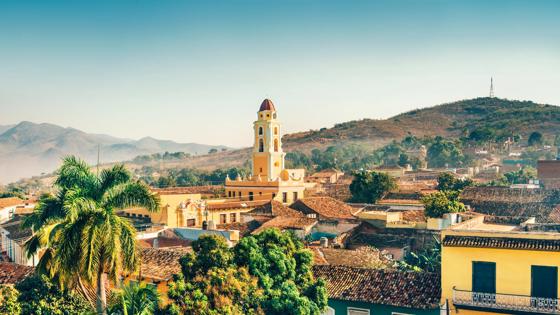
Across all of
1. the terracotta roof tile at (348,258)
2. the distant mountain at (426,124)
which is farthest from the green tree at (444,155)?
the terracotta roof tile at (348,258)

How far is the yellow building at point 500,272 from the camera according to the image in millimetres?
15891

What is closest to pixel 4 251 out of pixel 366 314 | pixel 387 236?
pixel 387 236

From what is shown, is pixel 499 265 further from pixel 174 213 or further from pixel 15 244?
pixel 15 244

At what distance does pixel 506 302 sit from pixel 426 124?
139m

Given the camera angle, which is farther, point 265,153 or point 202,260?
point 265,153

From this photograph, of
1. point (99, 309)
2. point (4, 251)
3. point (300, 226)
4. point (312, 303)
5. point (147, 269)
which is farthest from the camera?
point (4, 251)

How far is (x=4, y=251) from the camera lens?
34688mm

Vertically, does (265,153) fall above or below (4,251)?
above

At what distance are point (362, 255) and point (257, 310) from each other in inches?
345

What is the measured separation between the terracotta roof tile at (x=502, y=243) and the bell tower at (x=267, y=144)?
37115 millimetres

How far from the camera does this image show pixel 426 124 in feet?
497

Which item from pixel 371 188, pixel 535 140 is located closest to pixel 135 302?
Result: pixel 371 188

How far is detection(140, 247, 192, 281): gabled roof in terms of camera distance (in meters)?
19.1

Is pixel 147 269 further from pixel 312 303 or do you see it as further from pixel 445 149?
pixel 445 149
